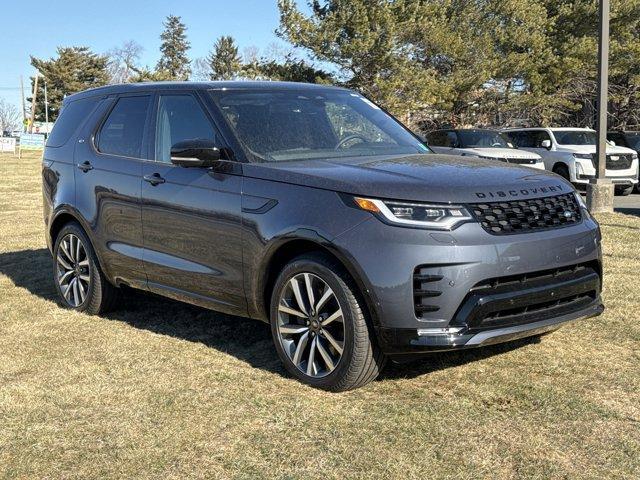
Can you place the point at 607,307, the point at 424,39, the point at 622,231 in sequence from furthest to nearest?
the point at 424,39 → the point at 622,231 → the point at 607,307

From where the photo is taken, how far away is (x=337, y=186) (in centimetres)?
411

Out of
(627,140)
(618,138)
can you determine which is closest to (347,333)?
(627,140)

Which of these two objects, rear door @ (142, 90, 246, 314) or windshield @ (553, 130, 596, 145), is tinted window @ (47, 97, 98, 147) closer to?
rear door @ (142, 90, 246, 314)

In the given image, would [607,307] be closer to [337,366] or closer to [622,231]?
[337,366]

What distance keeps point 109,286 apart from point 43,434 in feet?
7.96

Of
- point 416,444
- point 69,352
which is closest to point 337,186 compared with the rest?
point 416,444

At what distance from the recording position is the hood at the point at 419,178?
3.95 m

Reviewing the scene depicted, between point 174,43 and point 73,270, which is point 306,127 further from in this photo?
point 174,43

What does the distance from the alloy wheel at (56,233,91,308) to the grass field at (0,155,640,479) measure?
0.51 meters

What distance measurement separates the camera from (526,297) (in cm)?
400

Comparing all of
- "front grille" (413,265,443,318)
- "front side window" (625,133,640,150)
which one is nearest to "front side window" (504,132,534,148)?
"front side window" (625,133,640,150)

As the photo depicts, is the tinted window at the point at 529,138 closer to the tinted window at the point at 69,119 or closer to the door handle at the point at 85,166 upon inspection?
the tinted window at the point at 69,119

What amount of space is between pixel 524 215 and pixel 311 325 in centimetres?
131

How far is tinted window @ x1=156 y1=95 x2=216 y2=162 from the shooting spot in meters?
5.05
